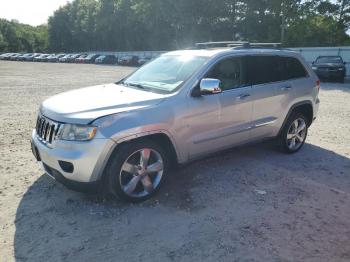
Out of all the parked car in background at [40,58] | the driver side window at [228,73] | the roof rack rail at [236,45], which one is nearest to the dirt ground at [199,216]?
the driver side window at [228,73]

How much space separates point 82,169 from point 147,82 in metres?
1.71

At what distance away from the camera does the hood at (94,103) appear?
11.9ft

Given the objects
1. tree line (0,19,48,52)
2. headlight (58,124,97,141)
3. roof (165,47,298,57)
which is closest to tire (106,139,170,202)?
headlight (58,124,97,141)

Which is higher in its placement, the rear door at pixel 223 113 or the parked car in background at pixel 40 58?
the parked car in background at pixel 40 58

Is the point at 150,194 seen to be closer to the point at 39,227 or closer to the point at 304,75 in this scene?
the point at 39,227

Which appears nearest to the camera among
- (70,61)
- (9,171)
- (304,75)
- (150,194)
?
(150,194)

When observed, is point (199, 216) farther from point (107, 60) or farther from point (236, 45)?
point (107, 60)

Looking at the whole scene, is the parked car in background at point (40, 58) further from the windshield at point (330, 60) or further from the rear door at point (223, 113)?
the rear door at point (223, 113)

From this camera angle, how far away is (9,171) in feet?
16.0

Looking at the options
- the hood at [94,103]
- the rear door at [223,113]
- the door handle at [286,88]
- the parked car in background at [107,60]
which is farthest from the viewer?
the parked car in background at [107,60]

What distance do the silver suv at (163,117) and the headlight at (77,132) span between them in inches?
0.4

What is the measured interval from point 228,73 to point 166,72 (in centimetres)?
89

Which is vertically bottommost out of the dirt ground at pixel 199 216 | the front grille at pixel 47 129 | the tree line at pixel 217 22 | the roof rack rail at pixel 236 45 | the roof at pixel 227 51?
the dirt ground at pixel 199 216

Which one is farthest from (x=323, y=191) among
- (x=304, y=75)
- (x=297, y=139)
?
(x=304, y=75)
